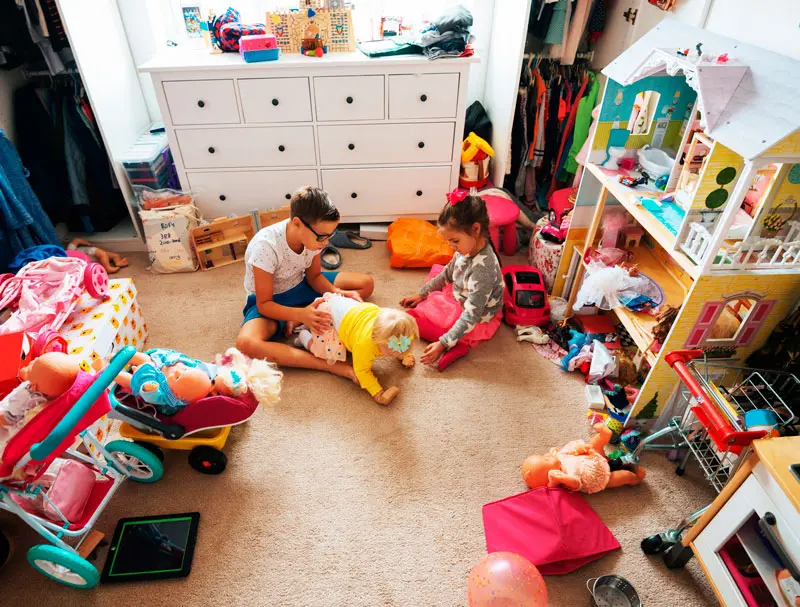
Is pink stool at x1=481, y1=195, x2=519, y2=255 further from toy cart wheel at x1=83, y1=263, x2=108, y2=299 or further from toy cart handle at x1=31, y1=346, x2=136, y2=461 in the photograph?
toy cart handle at x1=31, y1=346, x2=136, y2=461

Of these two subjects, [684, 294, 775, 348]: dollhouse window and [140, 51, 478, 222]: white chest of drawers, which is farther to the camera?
[140, 51, 478, 222]: white chest of drawers

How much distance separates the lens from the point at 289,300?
2.54 meters

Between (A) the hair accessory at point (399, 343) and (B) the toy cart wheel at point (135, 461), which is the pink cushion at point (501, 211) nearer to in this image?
(A) the hair accessory at point (399, 343)

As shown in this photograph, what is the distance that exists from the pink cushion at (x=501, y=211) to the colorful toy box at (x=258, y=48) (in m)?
1.53

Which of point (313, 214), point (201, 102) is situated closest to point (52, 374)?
point (313, 214)

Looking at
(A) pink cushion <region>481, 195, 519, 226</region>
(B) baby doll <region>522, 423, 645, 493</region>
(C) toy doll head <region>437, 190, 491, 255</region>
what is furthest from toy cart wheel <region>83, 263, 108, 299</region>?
(A) pink cushion <region>481, 195, 519, 226</region>

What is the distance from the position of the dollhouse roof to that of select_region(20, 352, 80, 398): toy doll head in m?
2.02

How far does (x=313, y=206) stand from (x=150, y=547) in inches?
55.3

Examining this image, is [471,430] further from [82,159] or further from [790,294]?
[82,159]

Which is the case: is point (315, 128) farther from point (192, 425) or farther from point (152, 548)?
point (152, 548)

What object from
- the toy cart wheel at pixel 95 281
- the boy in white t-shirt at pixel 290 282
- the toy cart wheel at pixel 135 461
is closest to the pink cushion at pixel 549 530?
the boy in white t-shirt at pixel 290 282

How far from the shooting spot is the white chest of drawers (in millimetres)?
2926

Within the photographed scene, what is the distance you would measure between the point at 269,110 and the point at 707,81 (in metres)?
2.32

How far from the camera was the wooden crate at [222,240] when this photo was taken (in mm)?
3119
